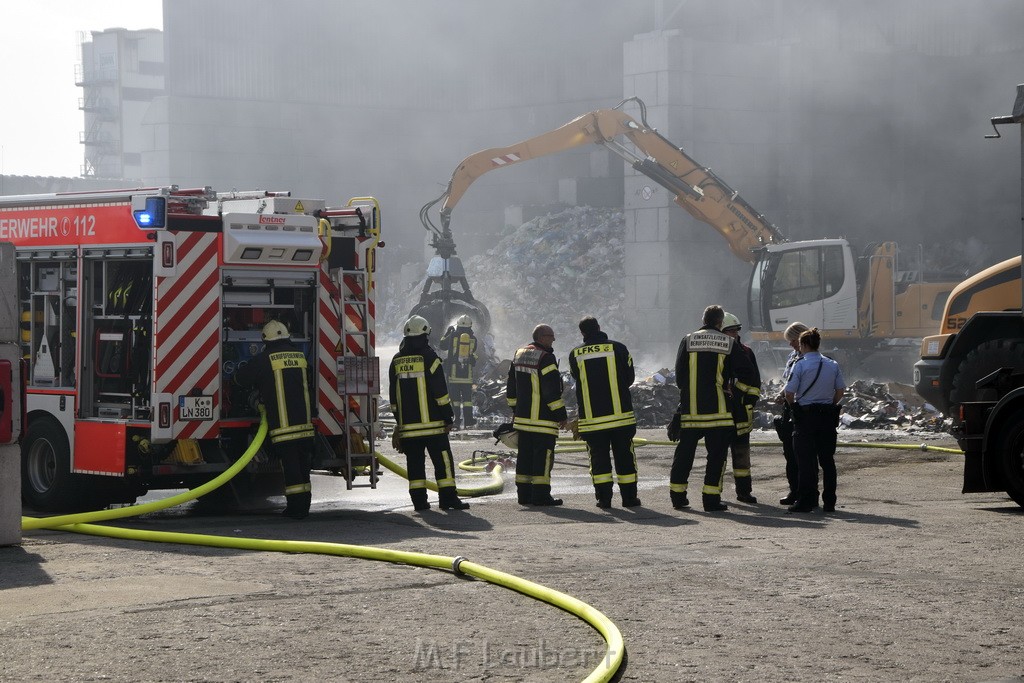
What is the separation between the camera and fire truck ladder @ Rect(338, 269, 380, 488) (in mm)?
11227

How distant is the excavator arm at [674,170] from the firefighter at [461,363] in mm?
8908

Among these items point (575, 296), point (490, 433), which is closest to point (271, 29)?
point (575, 296)

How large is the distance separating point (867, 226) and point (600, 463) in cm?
2908

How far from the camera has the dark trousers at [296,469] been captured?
10.7m

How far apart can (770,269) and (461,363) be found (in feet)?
31.8

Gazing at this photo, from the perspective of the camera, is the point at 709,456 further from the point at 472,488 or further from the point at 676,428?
the point at 472,488

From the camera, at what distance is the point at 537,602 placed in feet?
23.3

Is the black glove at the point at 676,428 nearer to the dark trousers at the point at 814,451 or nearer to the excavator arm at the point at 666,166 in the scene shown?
the dark trousers at the point at 814,451

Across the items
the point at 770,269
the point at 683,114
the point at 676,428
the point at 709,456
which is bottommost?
the point at 709,456

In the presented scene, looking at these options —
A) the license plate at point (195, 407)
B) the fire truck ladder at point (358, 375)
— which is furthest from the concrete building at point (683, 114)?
the license plate at point (195, 407)

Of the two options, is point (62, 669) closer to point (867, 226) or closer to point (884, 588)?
point (884, 588)

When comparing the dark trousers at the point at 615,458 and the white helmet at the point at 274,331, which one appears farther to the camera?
the dark trousers at the point at 615,458

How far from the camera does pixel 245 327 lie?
1140 centimetres

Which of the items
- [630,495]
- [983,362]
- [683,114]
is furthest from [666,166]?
[630,495]
